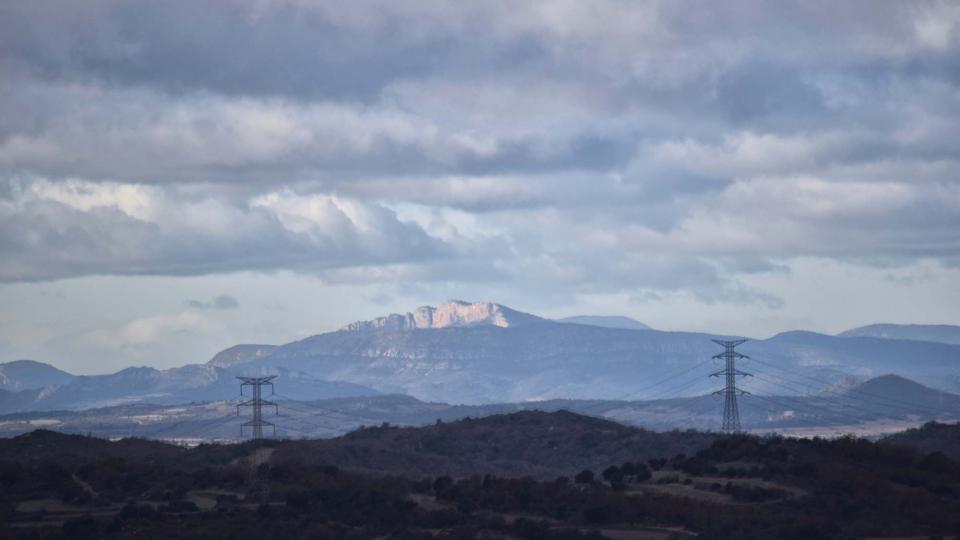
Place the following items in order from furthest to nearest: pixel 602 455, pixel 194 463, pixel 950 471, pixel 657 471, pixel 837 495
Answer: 1. pixel 602 455
2. pixel 194 463
3. pixel 657 471
4. pixel 950 471
5. pixel 837 495

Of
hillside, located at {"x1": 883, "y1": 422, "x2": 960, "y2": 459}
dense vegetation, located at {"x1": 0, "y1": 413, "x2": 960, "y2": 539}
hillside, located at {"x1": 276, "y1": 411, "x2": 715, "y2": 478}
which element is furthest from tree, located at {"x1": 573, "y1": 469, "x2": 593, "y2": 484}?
hillside, located at {"x1": 883, "y1": 422, "x2": 960, "y2": 459}

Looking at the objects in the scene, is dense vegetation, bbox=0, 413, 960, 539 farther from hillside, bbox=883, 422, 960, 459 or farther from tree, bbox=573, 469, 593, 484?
hillside, bbox=883, 422, 960, 459

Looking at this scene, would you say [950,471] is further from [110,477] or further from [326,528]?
[110,477]

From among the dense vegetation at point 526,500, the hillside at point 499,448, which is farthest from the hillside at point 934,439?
the dense vegetation at point 526,500

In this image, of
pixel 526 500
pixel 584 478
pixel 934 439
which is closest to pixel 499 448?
pixel 934 439

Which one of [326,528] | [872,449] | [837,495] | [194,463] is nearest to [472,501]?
[326,528]

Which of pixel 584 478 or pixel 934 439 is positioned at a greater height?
pixel 934 439

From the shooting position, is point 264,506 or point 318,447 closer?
point 264,506

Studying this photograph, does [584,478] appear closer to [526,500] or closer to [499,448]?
[526,500]
